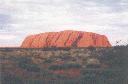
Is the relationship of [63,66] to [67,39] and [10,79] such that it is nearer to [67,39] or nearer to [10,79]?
[10,79]

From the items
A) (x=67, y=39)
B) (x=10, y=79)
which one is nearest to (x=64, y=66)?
(x=10, y=79)

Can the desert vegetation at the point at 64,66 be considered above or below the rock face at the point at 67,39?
below

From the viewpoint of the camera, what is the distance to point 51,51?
95.7 ft

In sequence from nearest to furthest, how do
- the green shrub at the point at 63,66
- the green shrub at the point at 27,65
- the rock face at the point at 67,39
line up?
1. the green shrub at the point at 27,65
2. the green shrub at the point at 63,66
3. the rock face at the point at 67,39

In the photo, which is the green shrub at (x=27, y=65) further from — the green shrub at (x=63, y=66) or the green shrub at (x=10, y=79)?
the green shrub at (x=10, y=79)

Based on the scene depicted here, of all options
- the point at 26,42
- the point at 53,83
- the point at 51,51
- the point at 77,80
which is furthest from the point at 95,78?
the point at 26,42

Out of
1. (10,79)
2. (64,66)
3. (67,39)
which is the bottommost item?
(10,79)

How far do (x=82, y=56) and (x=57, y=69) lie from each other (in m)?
3.58

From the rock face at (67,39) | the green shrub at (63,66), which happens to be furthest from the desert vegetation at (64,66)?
the rock face at (67,39)

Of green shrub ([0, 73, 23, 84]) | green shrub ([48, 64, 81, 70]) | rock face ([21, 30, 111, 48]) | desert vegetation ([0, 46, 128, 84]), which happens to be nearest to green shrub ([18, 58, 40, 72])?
desert vegetation ([0, 46, 128, 84])

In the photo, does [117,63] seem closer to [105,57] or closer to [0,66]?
[105,57]

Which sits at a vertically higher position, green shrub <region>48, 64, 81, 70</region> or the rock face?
the rock face

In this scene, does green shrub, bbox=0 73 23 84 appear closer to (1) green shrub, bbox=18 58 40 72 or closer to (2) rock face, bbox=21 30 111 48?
(1) green shrub, bbox=18 58 40 72

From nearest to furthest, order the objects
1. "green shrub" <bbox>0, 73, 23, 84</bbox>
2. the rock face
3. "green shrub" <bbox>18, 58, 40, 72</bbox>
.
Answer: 1. "green shrub" <bbox>0, 73, 23, 84</bbox>
2. "green shrub" <bbox>18, 58, 40, 72</bbox>
3. the rock face
